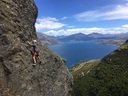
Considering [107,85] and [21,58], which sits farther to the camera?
[107,85]

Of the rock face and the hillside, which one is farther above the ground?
the rock face

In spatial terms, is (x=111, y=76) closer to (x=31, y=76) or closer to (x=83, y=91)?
(x=83, y=91)

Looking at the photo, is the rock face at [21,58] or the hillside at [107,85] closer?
the rock face at [21,58]

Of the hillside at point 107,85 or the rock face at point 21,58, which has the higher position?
the rock face at point 21,58

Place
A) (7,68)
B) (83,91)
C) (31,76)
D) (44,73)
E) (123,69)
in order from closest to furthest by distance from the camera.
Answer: (7,68) → (31,76) → (44,73) → (83,91) → (123,69)

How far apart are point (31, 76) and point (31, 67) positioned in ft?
3.47

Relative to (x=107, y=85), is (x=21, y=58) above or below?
above

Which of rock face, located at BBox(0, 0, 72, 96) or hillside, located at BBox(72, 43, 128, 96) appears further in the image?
hillside, located at BBox(72, 43, 128, 96)

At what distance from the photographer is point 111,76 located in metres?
135

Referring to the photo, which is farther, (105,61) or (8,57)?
(105,61)

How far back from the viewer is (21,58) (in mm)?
23609

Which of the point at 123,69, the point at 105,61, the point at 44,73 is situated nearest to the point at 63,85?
the point at 44,73

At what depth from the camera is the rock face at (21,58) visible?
21656mm

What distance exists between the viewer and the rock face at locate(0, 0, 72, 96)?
853 inches
